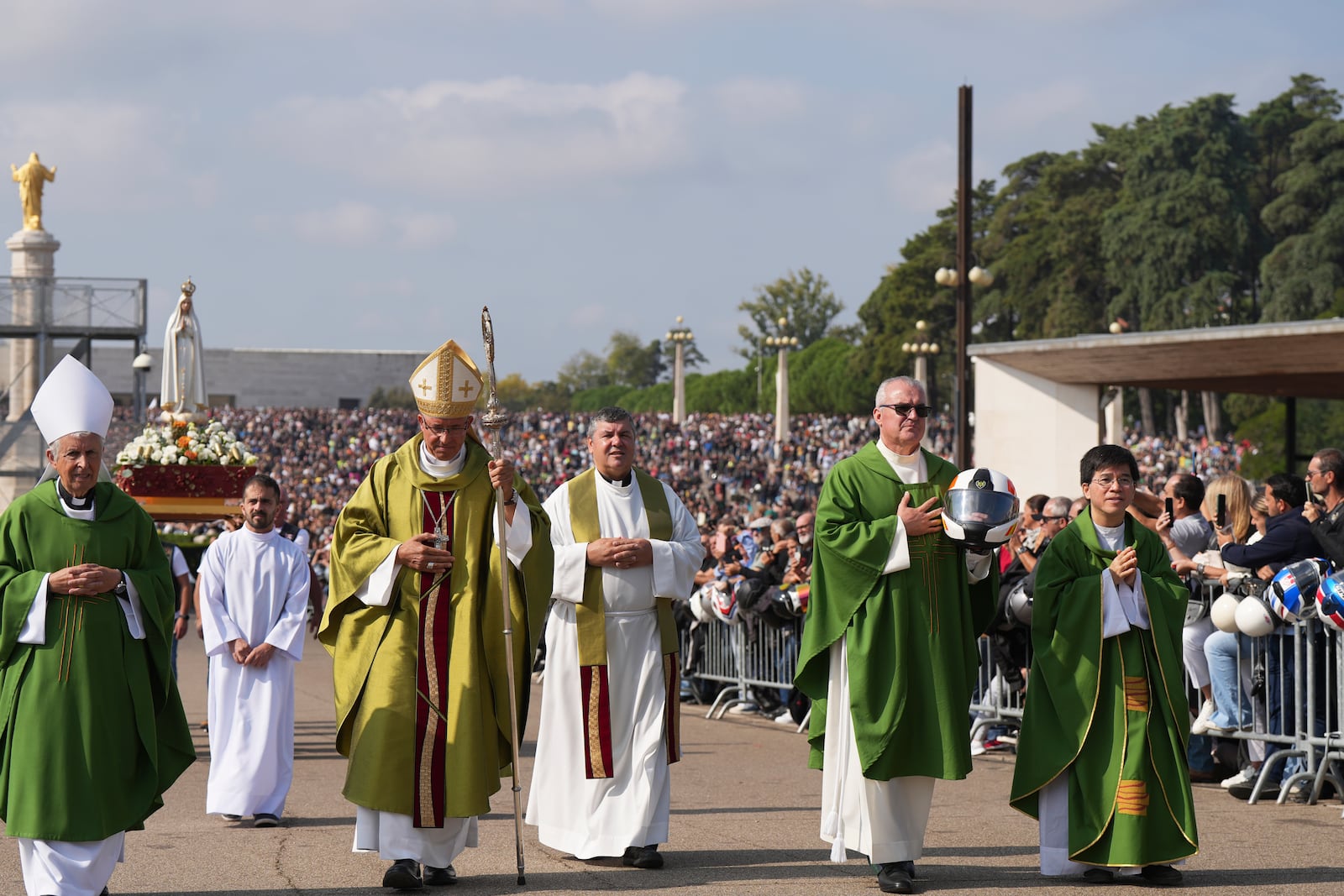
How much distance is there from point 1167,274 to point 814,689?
5848cm

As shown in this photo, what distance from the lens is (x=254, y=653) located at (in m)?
8.73

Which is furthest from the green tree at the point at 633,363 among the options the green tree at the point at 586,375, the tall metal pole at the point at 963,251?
the tall metal pole at the point at 963,251

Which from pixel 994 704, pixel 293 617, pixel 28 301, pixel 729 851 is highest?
pixel 28 301

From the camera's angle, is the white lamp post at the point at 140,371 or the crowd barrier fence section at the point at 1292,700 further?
the white lamp post at the point at 140,371

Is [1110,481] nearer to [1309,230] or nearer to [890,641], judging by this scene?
[890,641]

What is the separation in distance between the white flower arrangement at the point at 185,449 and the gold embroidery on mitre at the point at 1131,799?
29.3ft

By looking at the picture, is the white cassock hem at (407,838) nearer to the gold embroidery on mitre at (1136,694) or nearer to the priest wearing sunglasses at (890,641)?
the priest wearing sunglasses at (890,641)

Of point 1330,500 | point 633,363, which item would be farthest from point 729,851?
point 633,363

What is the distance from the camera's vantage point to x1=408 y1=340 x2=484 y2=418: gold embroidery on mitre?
6766 mm

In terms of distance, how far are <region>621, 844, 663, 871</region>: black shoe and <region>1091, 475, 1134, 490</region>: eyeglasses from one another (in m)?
2.42

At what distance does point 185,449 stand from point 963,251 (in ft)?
34.6

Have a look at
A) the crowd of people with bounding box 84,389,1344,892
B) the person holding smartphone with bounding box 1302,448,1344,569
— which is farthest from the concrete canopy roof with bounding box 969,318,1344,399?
the crowd of people with bounding box 84,389,1344,892

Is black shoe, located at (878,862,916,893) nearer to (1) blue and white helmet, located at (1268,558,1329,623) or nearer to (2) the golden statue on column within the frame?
(1) blue and white helmet, located at (1268,558,1329,623)

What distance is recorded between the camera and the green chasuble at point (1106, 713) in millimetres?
6414
